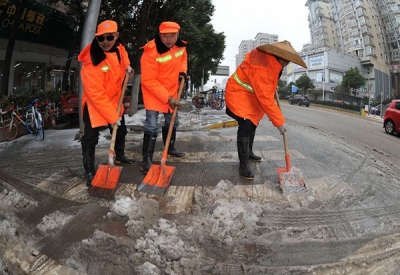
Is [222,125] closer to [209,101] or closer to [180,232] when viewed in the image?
[180,232]

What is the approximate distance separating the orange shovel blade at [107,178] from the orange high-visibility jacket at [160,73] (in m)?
0.99

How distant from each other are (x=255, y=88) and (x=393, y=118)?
31.3 ft

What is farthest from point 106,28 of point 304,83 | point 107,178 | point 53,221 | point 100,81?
point 304,83

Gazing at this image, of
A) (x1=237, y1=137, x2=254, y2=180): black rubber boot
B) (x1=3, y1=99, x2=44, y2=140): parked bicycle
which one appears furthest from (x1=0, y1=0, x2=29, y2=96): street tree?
(x1=237, y1=137, x2=254, y2=180): black rubber boot

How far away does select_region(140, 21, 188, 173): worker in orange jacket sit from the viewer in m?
3.67

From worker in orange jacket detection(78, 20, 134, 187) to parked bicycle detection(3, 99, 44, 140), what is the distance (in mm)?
3284

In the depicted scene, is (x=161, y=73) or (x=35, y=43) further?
(x=35, y=43)

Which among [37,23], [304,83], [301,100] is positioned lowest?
[301,100]

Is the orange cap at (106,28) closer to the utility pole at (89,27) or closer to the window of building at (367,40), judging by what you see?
the utility pole at (89,27)

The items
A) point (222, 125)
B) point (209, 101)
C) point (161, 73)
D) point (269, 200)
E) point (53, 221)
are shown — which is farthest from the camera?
point (209, 101)

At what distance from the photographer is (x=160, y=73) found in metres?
3.82

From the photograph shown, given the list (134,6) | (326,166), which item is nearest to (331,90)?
(134,6)

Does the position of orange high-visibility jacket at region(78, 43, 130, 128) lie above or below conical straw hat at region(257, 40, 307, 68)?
below

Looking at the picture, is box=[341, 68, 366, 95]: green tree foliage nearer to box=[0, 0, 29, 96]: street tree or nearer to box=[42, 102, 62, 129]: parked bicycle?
box=[0, 0, 29, 96]: street tree
